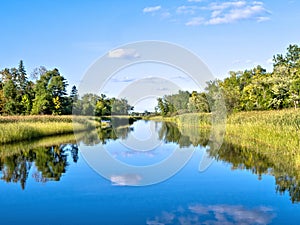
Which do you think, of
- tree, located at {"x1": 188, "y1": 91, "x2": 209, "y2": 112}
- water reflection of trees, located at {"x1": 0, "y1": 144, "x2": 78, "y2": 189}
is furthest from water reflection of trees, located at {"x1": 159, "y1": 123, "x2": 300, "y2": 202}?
tree, located at {"x1": 188, "y1": 91, "x2": 209, "y2": 112}

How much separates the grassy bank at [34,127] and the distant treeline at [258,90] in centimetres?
1385

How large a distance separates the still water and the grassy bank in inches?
278

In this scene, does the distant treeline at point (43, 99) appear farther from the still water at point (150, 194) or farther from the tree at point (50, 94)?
the still water at point (150, 194)

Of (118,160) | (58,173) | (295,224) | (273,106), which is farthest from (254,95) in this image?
(295,224)

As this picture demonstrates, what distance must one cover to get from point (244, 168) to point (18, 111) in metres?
37.7

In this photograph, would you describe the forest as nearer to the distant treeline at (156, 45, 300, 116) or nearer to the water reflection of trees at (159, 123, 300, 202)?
the distant treeline at (156, 45, 300, 116)

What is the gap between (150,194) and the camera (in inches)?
372

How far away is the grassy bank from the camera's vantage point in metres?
21.7

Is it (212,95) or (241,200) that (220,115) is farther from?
(241,200)

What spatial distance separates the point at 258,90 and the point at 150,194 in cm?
3223

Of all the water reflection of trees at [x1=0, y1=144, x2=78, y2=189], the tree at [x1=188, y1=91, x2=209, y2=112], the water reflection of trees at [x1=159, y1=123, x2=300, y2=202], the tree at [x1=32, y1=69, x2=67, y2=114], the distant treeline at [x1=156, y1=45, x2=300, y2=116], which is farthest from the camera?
the tree at [x1=32, y1=69, x2=67, y2=114]

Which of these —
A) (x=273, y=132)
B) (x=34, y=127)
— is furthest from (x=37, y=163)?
(x=34, y=127)

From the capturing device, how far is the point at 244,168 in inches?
510

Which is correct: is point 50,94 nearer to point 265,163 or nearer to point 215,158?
point 215,158
